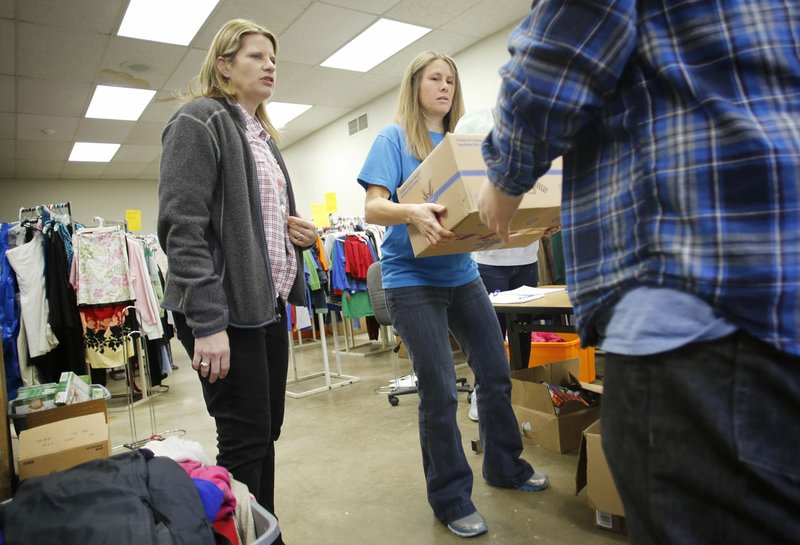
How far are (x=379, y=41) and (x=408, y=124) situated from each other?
384cm

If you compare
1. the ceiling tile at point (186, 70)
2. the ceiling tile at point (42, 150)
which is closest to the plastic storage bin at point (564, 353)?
the ceiling tile at point (186, 70)

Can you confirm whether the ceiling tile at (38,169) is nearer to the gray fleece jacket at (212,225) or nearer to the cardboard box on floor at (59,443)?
the cardboard box on floor at (59,443)

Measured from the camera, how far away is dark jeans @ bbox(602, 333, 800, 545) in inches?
17.2

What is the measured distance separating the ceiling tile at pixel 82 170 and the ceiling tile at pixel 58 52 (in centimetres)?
385

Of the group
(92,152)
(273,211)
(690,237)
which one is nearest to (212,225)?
(273,211)

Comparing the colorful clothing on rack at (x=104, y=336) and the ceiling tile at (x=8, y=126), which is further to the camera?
the ceiling tile at (x=8, y=126)

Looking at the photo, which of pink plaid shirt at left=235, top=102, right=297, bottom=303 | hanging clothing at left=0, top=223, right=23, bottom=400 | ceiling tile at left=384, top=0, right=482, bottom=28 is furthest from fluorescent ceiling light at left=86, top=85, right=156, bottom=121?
pink plaid shirt at left=235, top=102, right=297, bottom=303

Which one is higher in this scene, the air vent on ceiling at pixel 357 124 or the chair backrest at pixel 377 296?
the air vent on ceiling at pixel 357 124

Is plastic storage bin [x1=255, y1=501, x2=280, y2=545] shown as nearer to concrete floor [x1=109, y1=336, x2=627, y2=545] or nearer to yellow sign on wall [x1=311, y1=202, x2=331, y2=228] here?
concrete floor [x1=109, y1=336, x2=627, y2=545]

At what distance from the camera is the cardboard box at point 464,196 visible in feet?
3.99

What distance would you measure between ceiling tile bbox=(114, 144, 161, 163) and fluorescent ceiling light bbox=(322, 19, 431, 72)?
392 cm

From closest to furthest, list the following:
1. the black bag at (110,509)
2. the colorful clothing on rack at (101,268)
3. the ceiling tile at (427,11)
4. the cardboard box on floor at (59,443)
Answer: the black bag at (110,509) → the cardboard box on floor at (59,443) → the colorful clothing on rack at (101,268) → the ceiling tile at (427,11)

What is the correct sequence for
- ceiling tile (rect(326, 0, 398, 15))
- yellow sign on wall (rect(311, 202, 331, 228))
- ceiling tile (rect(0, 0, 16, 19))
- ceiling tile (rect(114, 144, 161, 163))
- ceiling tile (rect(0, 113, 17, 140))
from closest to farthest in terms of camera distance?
ceiling tile (rect(0, 0, 16, 19))
ceiling tile (rect(326, 0, 398, 15))
yellow sign on wall (rect(311, 202, 331, 228))
ceiling tile (rect(0, 113, 17, 140))
ceiling tile (rect(114, 144, 161, 163))

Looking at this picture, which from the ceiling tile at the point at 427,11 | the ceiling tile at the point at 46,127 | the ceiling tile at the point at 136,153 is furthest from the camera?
the ceiling tile at the point at 136,153
